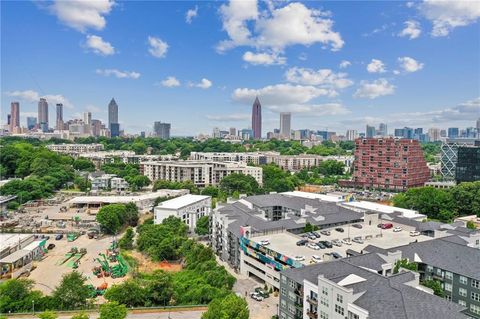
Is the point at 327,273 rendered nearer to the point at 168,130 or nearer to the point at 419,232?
the point at 419,232

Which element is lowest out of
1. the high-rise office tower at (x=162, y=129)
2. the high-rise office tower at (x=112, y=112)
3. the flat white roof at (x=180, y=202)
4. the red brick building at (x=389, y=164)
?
the flat white roof at (x=180, y=202)

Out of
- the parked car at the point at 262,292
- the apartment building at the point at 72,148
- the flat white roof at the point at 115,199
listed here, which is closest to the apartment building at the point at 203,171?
the flat white roof at the point at 115,199

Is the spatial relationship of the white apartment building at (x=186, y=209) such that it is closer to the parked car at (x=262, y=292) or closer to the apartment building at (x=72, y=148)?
the parked car at (x=262, y=292)

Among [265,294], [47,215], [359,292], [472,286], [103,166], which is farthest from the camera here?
[103,166]

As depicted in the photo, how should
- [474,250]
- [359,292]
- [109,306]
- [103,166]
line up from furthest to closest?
[103,166] → [474,250] → [109,306] → [359,292]

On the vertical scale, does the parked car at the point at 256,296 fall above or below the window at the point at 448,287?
below

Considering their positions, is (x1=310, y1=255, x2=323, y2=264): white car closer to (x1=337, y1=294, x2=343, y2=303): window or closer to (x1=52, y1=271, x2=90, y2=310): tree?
(x1=337, y1=294, x2=343, y2=303): window

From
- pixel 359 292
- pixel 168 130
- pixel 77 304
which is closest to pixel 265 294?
pixel 359 292
